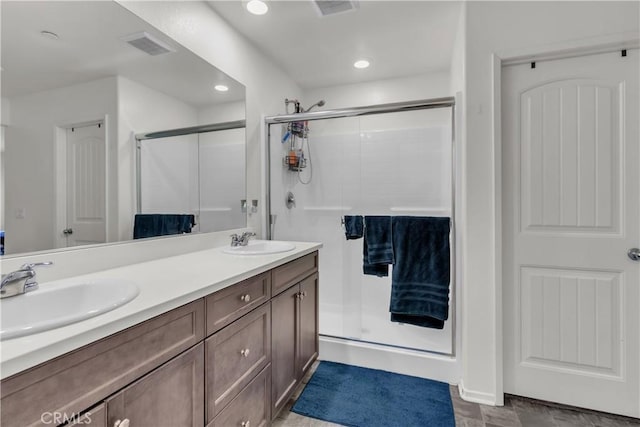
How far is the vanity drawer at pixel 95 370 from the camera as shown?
557 millimetres

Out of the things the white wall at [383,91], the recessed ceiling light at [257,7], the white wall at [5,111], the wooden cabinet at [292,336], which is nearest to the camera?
the white wall at [5,111]

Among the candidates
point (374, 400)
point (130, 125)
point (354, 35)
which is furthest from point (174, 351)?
point (354, 35)

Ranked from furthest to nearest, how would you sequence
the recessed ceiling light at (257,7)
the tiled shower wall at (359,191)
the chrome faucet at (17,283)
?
the tiled shower wall at (359,191), the recessed ceiling light at (257,7), the chrome faucet at (17,283)

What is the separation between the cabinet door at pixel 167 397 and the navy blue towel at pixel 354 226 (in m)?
1.40

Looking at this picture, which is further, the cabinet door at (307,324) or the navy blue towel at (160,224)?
the cabinet door at (307,324)

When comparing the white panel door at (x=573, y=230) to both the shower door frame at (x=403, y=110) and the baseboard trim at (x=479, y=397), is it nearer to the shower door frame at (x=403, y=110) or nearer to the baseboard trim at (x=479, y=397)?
the baseboard trim at (x=479, y=397)

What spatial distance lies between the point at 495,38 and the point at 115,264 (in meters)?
2.34

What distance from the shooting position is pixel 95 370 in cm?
68

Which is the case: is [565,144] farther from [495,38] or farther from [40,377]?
[40,377]

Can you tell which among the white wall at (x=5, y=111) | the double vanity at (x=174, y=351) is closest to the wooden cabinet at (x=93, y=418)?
the double vanity at (x=174, y=351)

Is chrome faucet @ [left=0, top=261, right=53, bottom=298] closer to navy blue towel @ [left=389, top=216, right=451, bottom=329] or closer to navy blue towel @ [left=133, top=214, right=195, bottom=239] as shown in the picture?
navy blue towel @ [left=133, top=214, right=195, bottom=239]

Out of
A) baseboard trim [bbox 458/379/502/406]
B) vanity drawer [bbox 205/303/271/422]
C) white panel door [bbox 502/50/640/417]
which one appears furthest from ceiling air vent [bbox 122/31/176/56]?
baseboard trim [bbox 458/379/502/406]

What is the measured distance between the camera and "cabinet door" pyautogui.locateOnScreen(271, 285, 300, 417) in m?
1.46

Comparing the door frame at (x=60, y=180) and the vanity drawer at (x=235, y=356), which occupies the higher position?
the door frame at (x=60, y=180)
